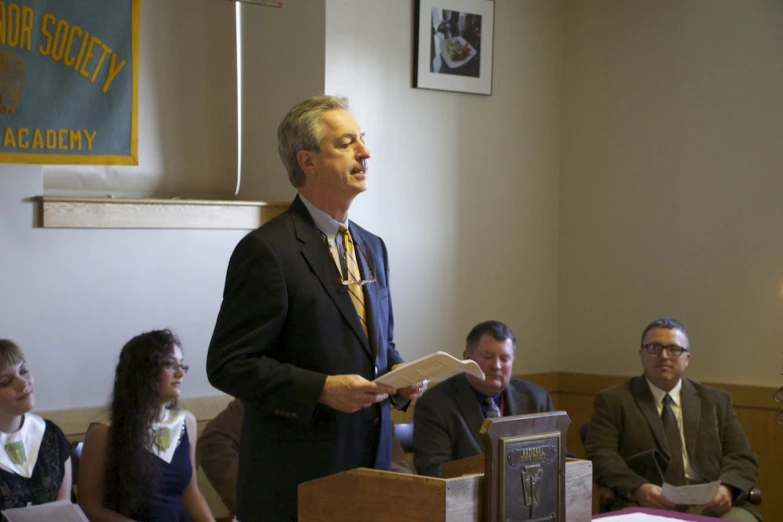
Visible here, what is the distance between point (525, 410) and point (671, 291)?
61.9 inches

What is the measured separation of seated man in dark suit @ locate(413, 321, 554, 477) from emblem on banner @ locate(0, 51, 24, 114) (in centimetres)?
194

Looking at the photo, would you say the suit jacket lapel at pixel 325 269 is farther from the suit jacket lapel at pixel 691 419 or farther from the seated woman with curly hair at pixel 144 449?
the suit jacket lapel at pixel 691 419

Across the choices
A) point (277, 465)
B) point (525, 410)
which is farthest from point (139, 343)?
point (277, 465)

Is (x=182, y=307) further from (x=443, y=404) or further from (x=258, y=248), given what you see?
(x=258, y=248)

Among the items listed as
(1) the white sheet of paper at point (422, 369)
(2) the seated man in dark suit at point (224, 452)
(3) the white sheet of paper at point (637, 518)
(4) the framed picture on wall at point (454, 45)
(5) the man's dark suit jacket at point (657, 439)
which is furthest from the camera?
(4) the framed picture on wall at point (454, 45)

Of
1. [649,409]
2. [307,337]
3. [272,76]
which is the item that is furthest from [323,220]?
[272,76]

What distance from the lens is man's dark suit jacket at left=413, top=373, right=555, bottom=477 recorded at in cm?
384

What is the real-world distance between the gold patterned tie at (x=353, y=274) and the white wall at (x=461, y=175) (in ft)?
7.70

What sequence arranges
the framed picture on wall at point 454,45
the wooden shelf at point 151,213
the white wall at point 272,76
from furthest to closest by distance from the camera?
the framed picture on wall at point 454,45
the white wall at point 272,76
the wooden shelf at point 151,213

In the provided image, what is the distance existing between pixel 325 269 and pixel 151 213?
2252 millimetres

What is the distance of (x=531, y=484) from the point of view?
1992mm

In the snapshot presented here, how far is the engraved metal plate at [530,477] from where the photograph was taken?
6.40ft

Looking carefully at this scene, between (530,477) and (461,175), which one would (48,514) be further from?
(461,175)

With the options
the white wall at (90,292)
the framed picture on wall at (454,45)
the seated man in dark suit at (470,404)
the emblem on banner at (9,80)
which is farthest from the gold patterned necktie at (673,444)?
the emblem on banner at (9,80)
